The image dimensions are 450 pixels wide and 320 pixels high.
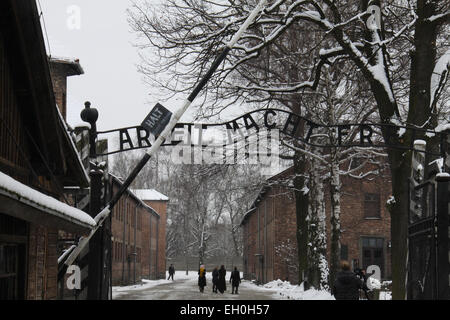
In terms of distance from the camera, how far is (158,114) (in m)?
11.2

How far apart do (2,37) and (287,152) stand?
26.4 meters

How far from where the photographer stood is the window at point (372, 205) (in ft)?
167

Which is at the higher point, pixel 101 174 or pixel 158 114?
pixel 158 114

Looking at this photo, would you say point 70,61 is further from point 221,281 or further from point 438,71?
point 438,71

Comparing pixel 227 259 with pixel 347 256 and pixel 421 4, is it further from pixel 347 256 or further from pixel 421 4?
pixel 421 4

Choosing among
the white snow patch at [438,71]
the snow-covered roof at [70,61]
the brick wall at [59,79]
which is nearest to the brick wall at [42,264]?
the white snow patch at [438,71]

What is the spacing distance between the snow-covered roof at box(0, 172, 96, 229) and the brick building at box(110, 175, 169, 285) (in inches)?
1026

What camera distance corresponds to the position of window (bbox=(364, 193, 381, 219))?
50969mm

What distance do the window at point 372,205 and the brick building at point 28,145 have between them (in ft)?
137

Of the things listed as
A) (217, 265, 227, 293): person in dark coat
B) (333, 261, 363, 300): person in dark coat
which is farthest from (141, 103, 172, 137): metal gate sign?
(217, 265, 227, 293): person in dark coat

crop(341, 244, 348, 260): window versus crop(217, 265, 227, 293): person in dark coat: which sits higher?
crop(341, 244, 348, 260): window

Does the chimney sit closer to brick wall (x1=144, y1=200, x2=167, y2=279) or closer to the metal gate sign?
the metal gate sign

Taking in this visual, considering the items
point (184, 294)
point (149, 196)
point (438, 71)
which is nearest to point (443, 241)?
point (438, 71)

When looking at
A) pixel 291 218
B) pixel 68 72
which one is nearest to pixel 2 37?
pixel 68 72
